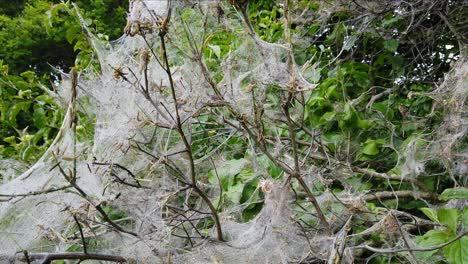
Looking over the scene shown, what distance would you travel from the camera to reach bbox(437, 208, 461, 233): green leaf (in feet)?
5.44

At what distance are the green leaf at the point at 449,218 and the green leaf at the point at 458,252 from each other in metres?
0.08

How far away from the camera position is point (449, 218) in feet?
5.49

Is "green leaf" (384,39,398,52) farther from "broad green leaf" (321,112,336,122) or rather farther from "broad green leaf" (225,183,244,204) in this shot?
"broad green leaf" (225,183,244,204)

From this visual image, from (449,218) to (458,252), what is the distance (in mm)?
147

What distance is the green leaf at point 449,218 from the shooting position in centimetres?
166

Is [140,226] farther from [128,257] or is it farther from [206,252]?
[206,252]

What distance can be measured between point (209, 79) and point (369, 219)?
2.96 feet

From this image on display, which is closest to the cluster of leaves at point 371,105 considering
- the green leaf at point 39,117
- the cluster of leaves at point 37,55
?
the cluster of leaves at point 37,55

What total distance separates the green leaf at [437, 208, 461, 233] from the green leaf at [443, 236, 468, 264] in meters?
0.08

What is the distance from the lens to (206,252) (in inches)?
69.3

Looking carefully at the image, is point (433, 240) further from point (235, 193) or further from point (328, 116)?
point (328, 116)

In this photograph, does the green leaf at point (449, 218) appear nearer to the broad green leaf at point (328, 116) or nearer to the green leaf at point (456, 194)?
the green leaf at point (456, 194)

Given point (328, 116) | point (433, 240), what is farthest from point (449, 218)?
point (328, 116)

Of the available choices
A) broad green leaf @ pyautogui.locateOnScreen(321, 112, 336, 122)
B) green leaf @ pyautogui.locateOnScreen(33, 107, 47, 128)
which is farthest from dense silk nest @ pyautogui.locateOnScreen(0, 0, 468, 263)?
green leaf @ pyautogui.locateOnScreen(33, 107, 47, 128)
